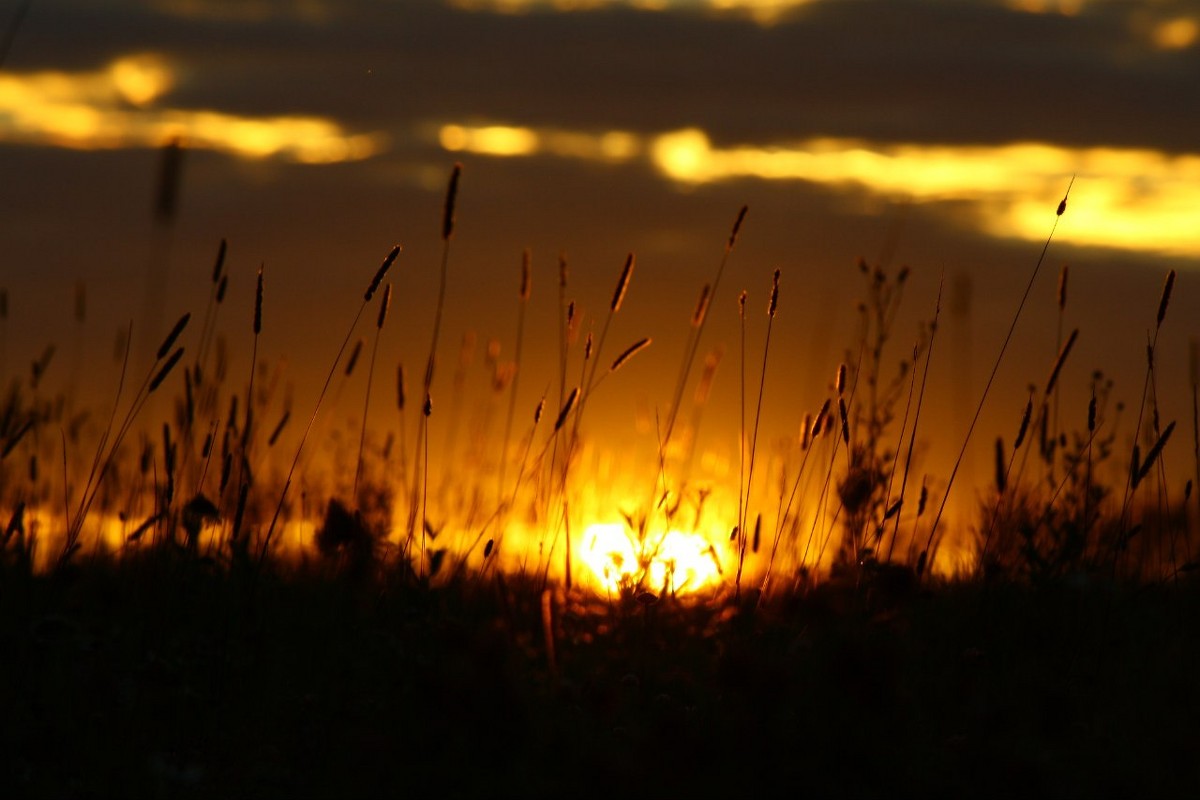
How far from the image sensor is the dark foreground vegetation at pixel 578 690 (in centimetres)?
210

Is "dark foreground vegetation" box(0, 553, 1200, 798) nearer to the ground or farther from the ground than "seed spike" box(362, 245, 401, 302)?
nearer to the ground

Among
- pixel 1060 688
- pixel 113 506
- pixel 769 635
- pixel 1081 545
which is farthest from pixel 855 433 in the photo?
pixel 113 506

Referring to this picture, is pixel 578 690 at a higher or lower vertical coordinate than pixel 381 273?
lower

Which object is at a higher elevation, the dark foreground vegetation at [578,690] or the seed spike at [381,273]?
the seed spike at [381,273]

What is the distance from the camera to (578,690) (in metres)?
2.67

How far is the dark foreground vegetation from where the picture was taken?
82.5 inches

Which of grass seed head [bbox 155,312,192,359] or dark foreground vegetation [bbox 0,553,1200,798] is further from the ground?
grass seed head [bbox 155,312,192,359]

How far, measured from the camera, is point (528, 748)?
2.24m

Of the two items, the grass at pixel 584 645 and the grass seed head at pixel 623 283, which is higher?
the grass seed head at pixel 623 283

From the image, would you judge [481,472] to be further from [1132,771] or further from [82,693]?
[1132,771]

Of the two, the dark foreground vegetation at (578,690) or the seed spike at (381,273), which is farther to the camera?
the seed spike at (381,273)

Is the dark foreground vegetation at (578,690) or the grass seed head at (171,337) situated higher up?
the grass seed head at (171,337)

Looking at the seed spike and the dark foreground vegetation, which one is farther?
the seed spike

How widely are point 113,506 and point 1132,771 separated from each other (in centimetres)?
347
